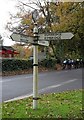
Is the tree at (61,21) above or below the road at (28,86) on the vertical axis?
above

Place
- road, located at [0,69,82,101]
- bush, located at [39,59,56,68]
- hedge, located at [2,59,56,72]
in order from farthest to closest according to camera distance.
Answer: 1. bush, located at [39,59,56,68]
2. hedge, located at [2,59,56,72]
3. road, located at [0,69,82,101]

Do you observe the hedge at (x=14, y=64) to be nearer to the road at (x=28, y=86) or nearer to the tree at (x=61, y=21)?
the tree at (x=61, y=21)

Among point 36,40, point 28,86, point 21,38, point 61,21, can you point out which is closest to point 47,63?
point 61,21

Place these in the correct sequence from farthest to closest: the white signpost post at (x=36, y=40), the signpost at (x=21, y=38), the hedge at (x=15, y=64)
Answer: the hedge at (x=15, y=64), the white signpost post at (x=36, y=40), the signpost at (x=21, y=38)

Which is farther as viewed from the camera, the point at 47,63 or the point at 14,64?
the point at 47,63

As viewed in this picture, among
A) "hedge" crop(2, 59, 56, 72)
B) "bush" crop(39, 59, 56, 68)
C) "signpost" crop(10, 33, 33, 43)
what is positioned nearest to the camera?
"signpost" crop(10, 33, 33, 43)

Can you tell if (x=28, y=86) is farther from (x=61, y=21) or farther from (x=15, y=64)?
(x=61, y=21)

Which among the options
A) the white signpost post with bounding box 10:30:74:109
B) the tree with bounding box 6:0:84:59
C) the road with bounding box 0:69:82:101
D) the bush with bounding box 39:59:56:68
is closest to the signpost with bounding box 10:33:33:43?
the white signpost post with bounding box 10:30:74:109

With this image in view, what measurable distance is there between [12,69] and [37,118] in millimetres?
20584

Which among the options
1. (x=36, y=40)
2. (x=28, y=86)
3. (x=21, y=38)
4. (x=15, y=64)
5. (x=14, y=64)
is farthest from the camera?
(x=15, y=64)

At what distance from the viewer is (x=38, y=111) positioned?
7387 millimetres

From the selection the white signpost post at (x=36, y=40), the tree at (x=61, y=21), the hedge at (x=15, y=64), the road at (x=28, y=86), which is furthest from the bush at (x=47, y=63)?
the white signpost post at (x=36, y=40)

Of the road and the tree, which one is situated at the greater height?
the tree

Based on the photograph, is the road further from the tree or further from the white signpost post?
the tree
